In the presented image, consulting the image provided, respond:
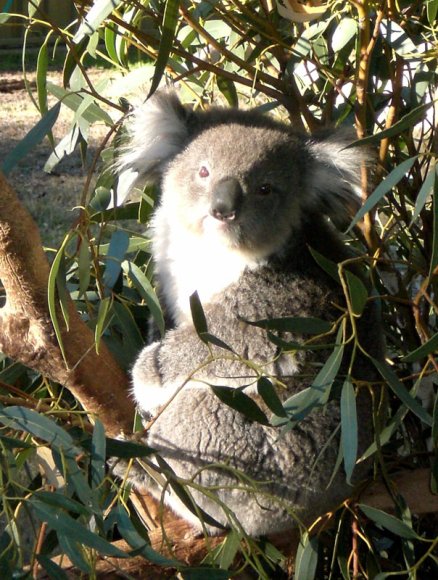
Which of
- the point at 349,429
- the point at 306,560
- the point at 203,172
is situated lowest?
the point at 306,560

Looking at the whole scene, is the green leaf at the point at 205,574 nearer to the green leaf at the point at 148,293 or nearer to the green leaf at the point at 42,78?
the green leaf at the point at 148,293

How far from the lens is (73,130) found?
207cm

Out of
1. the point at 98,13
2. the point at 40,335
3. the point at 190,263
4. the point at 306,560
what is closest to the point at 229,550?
the point at 306,560

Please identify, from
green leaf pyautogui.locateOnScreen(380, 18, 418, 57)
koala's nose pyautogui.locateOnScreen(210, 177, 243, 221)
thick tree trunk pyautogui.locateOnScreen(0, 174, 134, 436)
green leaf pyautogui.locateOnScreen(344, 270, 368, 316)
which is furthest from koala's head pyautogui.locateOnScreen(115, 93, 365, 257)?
green leaf pyautogui.locateOnScreen(344, 270, 368, 316)

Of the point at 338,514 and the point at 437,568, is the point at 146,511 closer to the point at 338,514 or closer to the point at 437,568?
the point at 338,514

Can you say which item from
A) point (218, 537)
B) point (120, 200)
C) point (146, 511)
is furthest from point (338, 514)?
point (120, 200)

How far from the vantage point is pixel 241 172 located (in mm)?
2014

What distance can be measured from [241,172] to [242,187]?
4 cm

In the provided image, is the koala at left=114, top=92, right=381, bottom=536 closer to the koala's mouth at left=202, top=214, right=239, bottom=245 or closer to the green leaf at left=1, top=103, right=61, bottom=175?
the koala's mouth at left=202, top=214, right=239, bottom=245

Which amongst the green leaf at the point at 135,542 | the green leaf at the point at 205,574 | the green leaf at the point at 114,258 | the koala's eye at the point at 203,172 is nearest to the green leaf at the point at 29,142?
the green leaf at the point at 114,258

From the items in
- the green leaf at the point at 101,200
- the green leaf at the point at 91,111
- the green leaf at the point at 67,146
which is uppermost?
the green leaf at the point at 91,111

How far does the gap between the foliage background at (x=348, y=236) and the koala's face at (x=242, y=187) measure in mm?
107

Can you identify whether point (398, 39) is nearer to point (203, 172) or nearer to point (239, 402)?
point (203, 172)

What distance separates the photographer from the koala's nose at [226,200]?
6.39 ft
